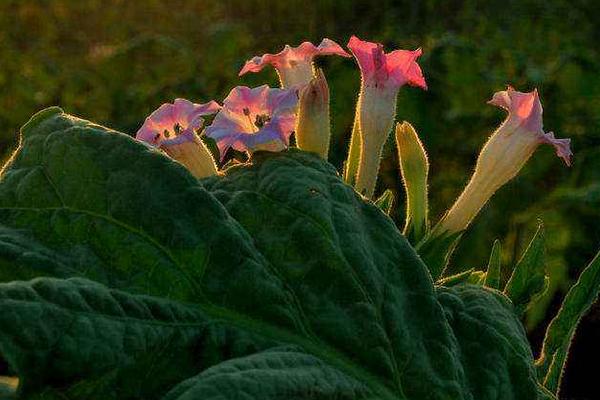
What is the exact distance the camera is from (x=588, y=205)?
314cm

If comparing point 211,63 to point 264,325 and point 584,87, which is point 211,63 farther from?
point 264,325

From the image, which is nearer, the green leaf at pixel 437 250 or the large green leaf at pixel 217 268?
the large green leaf at pixel 217 268

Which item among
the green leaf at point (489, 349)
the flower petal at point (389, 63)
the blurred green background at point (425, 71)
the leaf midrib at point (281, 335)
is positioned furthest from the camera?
the blurred green background at point (425, 71)

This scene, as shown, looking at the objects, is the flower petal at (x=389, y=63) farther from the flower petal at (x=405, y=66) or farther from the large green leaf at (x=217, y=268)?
the large green leaf at (x=217, y=268)

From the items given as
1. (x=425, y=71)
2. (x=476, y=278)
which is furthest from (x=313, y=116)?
(x=425, y=71)

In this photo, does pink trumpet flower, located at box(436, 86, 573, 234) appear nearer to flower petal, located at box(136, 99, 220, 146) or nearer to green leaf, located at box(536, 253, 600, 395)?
green leaf, located at box(536, 253, 600, 395)

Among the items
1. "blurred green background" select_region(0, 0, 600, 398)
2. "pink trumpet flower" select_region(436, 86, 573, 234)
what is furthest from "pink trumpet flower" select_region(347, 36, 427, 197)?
"blurred green background" select_region(0, 0, 600, 398)

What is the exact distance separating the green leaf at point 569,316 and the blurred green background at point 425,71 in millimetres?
1709

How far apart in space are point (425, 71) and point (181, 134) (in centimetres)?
283

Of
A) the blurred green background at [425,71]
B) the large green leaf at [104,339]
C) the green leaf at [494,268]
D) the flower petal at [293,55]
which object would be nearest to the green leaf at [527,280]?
the green leaf at [494,268]

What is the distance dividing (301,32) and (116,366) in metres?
6.00

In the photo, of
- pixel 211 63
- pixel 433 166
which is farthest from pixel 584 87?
pixel 211 63

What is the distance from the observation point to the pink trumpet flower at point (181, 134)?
1.08m

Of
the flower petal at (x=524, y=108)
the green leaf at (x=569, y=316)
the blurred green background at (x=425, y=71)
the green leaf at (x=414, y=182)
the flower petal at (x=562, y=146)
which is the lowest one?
the blurred green background at (x=425, y=71)
